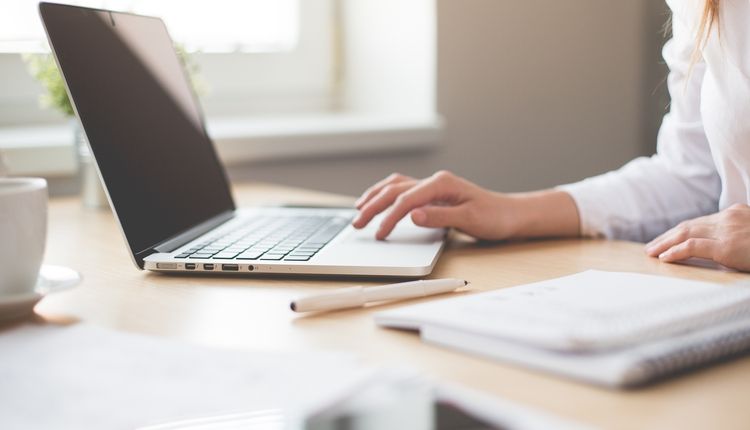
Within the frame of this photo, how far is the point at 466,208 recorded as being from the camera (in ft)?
3.09

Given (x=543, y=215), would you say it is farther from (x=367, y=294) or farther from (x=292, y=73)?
(x=292, y=73)

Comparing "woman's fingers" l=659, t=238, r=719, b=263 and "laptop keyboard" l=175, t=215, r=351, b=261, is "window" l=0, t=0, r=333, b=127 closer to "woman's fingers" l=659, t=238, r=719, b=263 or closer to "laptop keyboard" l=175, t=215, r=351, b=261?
"laptop keyboard" l=175, t=215, r=351, b=261

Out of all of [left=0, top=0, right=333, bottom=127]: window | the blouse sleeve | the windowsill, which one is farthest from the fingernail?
[left=0, top=0, right=333, bottom=127]: window

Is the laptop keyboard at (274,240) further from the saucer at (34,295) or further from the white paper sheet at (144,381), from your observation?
the white paper sheet at (144,381)

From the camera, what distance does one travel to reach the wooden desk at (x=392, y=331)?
461mm

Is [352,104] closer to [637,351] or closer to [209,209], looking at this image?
[209,209]

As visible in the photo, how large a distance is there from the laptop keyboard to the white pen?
0.47 feet

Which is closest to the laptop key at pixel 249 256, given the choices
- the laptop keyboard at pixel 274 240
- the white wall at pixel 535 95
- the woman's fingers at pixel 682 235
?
the laptop keyboard at pixel 274 240

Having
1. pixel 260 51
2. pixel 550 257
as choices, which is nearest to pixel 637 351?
pixel 550 257

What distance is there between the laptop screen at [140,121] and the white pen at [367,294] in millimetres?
233

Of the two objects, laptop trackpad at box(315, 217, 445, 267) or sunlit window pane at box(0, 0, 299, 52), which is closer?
laptop trackpad at box(315, 217, 445, 267)

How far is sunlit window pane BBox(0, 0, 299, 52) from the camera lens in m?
1.73

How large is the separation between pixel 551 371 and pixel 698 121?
0.66 metres

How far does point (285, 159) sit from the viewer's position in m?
1.64
